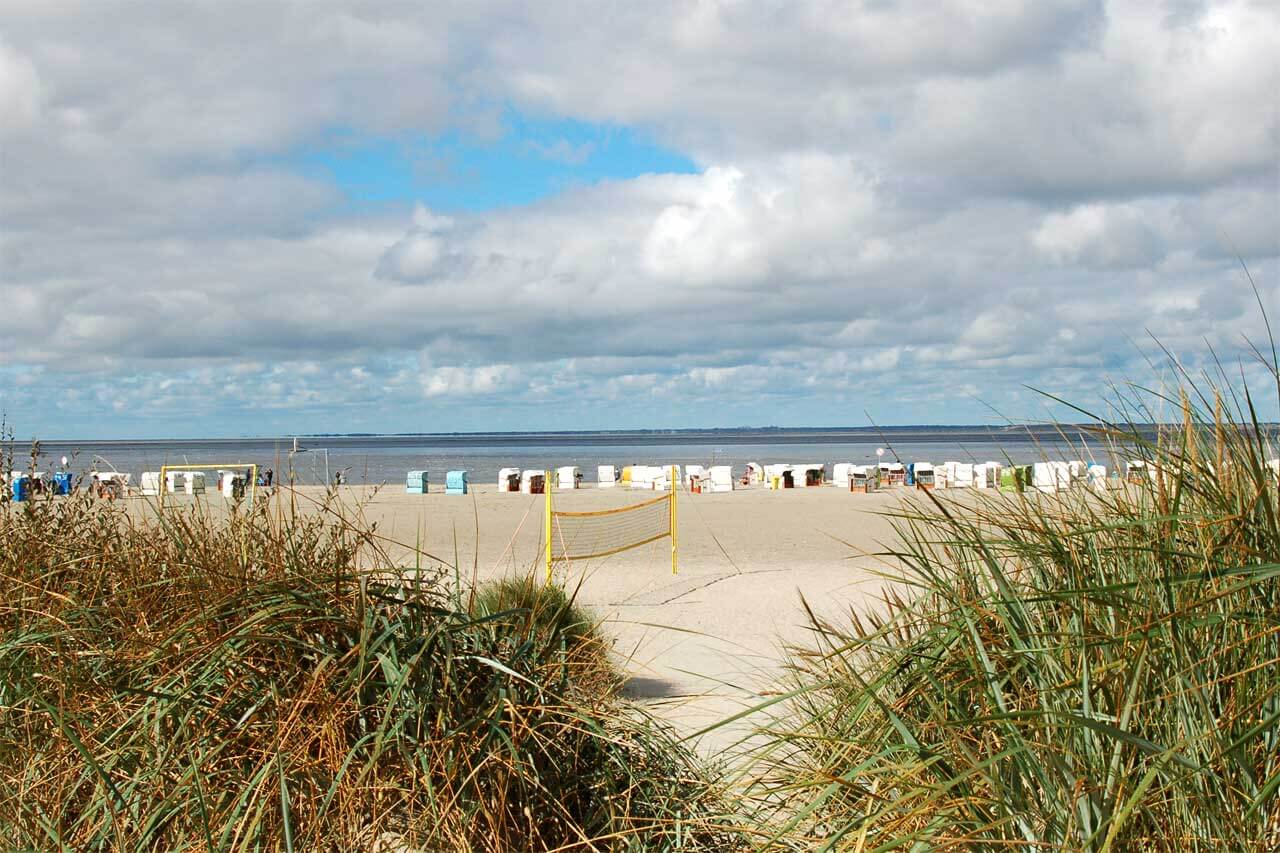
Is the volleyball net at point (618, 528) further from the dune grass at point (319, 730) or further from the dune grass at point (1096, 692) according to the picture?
the dune grass at point (1096, 692)

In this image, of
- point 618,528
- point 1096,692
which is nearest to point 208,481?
point 618,528

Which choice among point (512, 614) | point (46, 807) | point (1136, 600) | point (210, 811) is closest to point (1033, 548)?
point (1136, 600)

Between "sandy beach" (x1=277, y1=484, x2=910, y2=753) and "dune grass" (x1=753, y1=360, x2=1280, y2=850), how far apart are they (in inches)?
14.9

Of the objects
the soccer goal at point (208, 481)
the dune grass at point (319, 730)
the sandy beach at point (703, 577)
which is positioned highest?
the soccer goal at point (208, 481)

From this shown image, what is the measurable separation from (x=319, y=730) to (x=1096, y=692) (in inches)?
74.5

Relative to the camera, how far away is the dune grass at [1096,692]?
91.7 inches

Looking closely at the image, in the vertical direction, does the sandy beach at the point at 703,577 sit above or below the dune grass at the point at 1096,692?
below

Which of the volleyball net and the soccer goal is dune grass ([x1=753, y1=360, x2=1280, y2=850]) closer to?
the soccer goal

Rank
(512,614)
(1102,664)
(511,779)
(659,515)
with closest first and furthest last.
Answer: (1102,664)
(511,779)
(512,614)
(659,515)

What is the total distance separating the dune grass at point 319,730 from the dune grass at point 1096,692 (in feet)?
1.78

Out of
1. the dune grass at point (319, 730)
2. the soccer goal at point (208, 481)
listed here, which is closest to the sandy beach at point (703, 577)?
the dune grass at point (319, 730)

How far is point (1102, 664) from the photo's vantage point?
8.52ft

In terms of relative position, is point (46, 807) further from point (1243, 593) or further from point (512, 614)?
point (1243, 593)

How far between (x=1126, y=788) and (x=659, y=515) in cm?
2287
